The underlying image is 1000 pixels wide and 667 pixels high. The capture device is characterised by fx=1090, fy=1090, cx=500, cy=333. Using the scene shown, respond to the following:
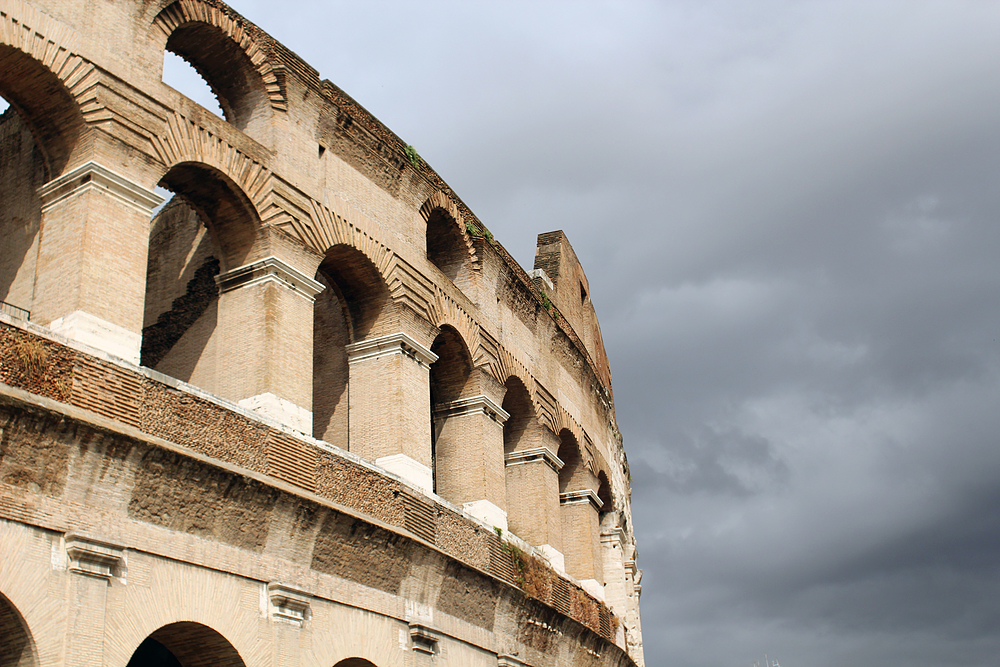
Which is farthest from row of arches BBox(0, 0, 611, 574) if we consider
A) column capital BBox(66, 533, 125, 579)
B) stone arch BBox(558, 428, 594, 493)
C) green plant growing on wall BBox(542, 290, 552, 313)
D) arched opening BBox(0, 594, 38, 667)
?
arched opening BBox(0, 594, 38, 667)

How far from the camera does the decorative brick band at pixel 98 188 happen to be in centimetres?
855

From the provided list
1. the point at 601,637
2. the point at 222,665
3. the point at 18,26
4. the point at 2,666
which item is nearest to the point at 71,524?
the point at 2,666

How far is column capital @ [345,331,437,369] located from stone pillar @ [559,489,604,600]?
18.5ft

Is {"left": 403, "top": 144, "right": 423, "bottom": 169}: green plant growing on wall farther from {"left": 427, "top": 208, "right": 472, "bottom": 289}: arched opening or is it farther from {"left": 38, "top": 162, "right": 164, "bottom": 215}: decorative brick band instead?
{"left": 38, "top": 162, "right": 164, "bottom": 215}: decorative brick band

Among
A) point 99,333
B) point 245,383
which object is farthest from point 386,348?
point 99,333

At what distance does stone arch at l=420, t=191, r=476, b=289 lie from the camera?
1393cm

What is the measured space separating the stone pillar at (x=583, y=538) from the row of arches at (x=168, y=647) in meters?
6.86

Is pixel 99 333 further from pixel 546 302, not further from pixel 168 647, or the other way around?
pixel 546 302

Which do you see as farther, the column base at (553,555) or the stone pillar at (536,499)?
the stone pillar at (536,499)

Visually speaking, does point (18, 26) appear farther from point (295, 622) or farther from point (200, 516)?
point (295, 622)

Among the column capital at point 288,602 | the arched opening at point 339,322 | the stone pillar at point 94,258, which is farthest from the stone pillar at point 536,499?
the stone pillar at point 94,258

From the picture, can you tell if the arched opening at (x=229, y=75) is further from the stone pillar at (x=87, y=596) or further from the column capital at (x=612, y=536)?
the column capital at (x=612, y=536)

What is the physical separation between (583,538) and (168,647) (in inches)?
352

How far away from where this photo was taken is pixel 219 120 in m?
10.1
